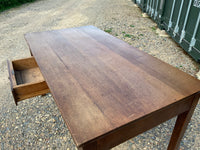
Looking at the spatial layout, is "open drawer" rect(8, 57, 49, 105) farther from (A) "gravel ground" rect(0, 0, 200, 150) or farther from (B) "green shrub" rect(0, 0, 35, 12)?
(B) "green shrub" rect(0, 0, 35, 12)

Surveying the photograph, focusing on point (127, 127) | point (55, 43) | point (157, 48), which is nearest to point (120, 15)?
point (157, 48)

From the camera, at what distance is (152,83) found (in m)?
1.13

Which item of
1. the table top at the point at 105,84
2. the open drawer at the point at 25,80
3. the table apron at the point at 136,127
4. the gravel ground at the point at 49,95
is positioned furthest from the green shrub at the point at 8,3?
the table apron at the point at 136,127

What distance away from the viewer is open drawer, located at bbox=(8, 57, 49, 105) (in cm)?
143

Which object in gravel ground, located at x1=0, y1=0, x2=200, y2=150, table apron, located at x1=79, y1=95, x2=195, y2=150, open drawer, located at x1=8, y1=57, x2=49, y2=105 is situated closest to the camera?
table apron, located at x1=79, y1=95, x2=195, y2=150

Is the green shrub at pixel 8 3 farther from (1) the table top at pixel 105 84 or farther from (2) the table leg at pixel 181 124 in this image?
(2) the table leg at pixel 181 124

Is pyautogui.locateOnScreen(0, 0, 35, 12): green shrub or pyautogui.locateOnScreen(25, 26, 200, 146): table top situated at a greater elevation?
pyautogui.locateOnScreen(25, 26, 200, 146): table top

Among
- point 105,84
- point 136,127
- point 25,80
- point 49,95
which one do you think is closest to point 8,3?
point 49,95

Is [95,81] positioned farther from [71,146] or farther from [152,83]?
[71,146]

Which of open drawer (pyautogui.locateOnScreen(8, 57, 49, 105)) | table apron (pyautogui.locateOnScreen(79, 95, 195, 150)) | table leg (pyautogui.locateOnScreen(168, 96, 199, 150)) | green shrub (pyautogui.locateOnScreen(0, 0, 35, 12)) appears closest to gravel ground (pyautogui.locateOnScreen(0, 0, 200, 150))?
table leg (pyautogui.locateOnScreen(168, 96, 199, 150))

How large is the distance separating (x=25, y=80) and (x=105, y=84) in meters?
1.07

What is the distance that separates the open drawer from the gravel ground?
0.53m

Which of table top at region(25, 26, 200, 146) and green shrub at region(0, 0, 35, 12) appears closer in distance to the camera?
table top at region(25, 26, 200, 146)

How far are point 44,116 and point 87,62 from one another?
1.06 meters
